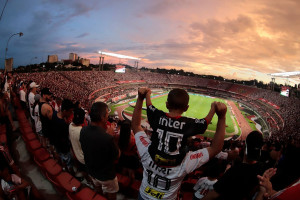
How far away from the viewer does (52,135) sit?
4309 millimetres

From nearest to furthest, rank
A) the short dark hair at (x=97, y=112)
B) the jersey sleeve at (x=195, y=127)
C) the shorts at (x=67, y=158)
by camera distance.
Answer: the jersey sleeve at (x=195, y=127) < the short dark hair at (x=97, y=112) < the shorts at (x=67, y=158)

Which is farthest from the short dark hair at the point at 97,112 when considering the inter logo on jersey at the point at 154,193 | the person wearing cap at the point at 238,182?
the person wearing cap at the point at 238,182

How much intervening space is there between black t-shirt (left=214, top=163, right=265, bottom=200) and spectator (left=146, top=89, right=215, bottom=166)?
61 centimetres

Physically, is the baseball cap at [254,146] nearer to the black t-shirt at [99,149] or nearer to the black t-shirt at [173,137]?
the black t-shirt at [173,137]

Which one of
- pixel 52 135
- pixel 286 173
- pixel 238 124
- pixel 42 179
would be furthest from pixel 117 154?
pixel 238 124

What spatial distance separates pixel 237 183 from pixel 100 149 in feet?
6.18

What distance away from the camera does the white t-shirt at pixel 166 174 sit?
172cm

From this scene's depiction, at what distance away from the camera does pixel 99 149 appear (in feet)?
8.12

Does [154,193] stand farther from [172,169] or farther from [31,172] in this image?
[31,172]

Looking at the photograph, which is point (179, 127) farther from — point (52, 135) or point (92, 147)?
point (52, 135)

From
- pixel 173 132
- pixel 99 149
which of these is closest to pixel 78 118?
pixel 99 149

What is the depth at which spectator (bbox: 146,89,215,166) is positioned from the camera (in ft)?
5.47

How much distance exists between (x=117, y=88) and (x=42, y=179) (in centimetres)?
4712

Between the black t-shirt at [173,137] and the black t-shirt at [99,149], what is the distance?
3.35ft
